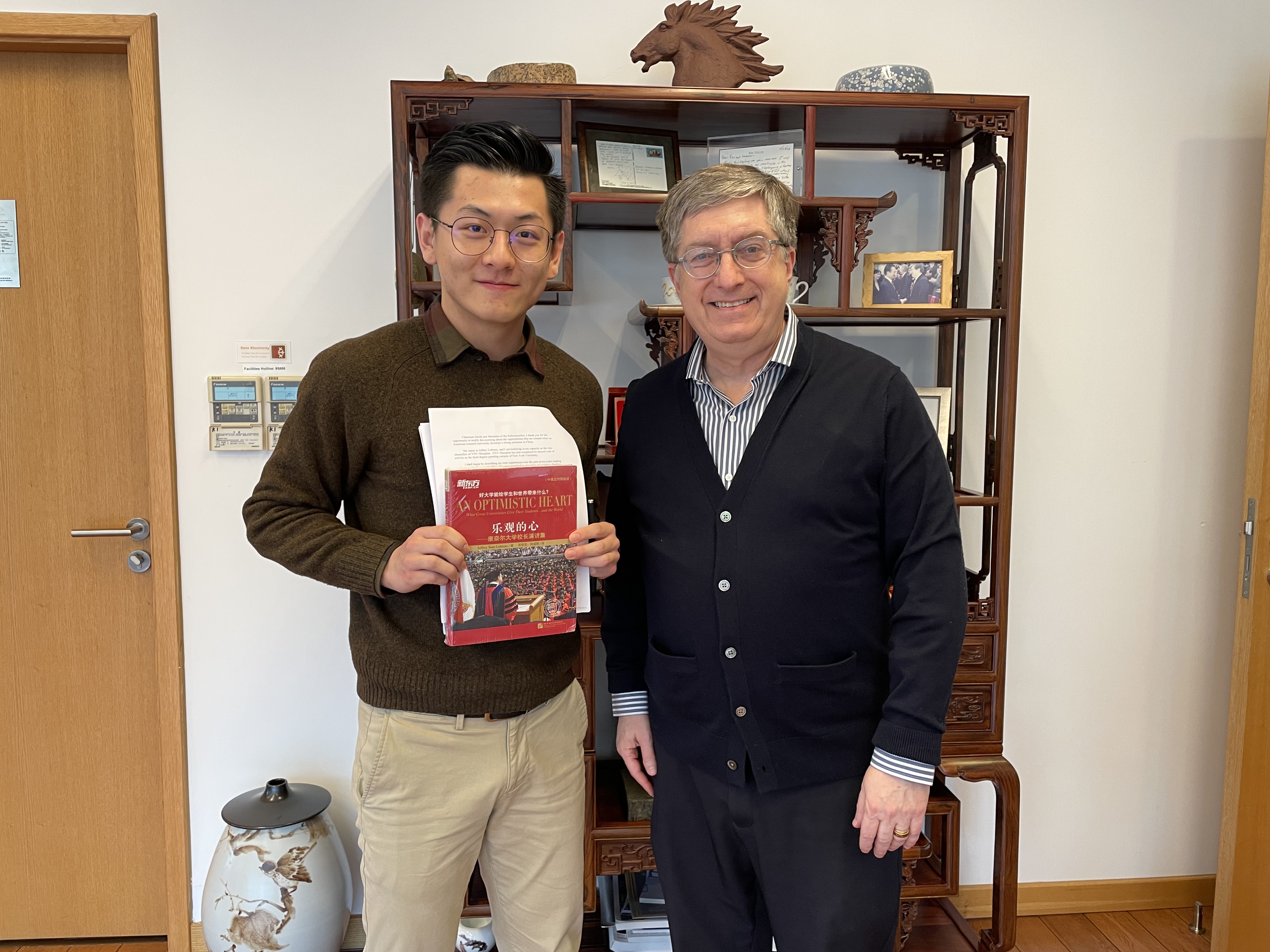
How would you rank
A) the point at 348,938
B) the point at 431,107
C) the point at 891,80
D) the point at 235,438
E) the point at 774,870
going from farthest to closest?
the point at 348,938
the point at 235,438
the point at 891,80
the point at 431,107
the point at 774,870

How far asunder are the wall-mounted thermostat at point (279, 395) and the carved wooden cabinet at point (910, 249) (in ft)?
1.40

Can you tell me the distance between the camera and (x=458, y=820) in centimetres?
121

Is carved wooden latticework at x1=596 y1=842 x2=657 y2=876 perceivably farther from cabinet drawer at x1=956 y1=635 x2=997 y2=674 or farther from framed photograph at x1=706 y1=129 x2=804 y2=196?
framed photograph at x1=706 y1=129 x2=804 y2=196

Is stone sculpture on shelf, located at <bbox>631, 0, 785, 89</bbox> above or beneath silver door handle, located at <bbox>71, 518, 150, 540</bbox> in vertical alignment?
above

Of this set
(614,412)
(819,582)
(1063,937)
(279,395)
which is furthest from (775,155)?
(1063,937)

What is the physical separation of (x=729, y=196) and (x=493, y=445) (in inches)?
19.7

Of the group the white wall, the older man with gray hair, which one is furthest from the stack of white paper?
the white wall

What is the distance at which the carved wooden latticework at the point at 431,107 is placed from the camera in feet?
5.38

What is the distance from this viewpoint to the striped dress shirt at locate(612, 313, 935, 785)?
122cm

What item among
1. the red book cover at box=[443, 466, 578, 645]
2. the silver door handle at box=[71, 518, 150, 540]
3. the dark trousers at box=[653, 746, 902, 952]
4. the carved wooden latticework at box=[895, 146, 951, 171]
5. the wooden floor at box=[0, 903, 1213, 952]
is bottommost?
the wooden floor at box=[0, 903, 1213, 952]

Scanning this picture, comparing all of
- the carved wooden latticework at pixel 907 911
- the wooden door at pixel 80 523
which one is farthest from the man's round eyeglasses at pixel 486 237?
the carved wooden latticework at pixel 907 911

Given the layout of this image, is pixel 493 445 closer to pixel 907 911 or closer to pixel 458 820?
pixel 458 820

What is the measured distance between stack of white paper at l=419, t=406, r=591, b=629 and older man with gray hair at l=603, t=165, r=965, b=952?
0.16 metres

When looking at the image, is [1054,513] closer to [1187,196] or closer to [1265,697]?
[1265,697]
